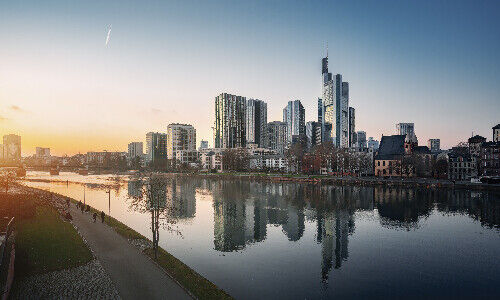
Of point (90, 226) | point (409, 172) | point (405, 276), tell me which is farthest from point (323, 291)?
point (409, 172)

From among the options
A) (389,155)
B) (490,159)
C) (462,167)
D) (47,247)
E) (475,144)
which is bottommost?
(47,247)

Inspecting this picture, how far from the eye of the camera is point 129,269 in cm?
2508

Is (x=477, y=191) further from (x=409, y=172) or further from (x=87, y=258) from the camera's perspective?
(x=87, y=258)

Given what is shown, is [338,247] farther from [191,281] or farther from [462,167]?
[462,167]

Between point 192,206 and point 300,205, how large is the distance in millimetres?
26225

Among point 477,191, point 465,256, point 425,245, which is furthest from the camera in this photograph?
point 477,191

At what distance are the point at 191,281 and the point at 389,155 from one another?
14029 centimetres

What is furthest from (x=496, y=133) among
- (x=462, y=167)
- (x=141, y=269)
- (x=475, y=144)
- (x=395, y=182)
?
(x=141, y=269)

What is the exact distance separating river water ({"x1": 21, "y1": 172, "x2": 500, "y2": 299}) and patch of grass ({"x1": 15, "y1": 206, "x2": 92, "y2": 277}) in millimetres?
7816

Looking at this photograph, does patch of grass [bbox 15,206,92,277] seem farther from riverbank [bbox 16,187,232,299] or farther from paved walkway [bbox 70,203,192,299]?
riverbank [bbox 16,187,232,299]

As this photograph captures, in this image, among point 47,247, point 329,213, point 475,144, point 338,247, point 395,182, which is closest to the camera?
point 47,247

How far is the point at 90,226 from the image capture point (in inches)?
1614

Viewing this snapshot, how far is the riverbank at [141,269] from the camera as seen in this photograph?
69.6ft

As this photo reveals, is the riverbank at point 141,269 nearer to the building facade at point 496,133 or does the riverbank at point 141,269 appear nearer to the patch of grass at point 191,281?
the patch of grass at point 191,281
